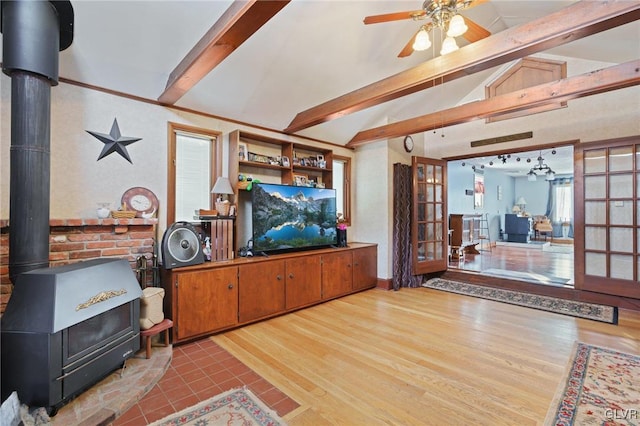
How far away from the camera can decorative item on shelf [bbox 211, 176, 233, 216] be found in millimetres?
3132

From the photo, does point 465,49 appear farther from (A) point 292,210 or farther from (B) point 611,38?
(A) point 292,210

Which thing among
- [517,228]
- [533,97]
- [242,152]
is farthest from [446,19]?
[517,228]

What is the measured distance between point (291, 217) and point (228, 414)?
233 cm

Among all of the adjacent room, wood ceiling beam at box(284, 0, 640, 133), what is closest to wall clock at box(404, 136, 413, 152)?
the adjacent room

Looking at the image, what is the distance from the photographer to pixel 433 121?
3.85 metres

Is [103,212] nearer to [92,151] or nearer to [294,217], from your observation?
[92,151]

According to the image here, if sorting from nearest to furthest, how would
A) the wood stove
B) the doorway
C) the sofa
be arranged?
the wood stove < the doorway < the sofa

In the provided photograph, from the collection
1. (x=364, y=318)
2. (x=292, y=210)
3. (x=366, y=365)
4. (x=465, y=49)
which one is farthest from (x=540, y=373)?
(x=292, y=210)

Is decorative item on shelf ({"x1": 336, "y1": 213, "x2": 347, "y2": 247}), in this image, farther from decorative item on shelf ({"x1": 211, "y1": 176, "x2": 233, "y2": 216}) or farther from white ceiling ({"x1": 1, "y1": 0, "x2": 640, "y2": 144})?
decorative item on shelf ({"x1": 211, "y1": 176, "x2": 233, "y2": 216})

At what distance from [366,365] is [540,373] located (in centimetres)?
133

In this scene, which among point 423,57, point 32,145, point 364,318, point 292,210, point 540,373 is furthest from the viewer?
point 423,57

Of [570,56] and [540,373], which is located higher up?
[570,56]

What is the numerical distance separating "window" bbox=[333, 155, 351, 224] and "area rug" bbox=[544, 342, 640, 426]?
3.31 m

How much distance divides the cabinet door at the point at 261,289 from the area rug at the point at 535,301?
2.69 m
